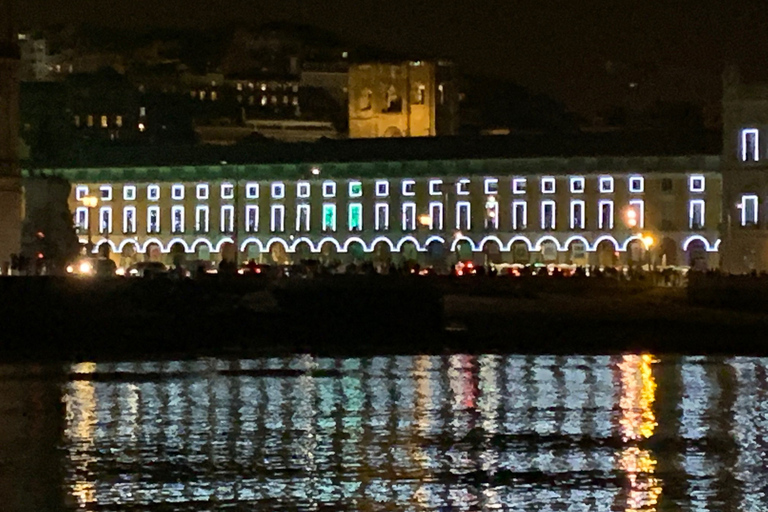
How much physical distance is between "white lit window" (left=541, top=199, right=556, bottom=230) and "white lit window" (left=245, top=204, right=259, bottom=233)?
1782 centimetres

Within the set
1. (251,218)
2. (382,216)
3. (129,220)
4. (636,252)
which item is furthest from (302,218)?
(636,252)

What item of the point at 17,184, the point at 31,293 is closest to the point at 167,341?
the point at 31,293

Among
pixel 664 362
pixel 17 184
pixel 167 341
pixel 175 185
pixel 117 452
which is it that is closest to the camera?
pixel 117 452

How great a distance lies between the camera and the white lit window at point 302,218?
11944 cm

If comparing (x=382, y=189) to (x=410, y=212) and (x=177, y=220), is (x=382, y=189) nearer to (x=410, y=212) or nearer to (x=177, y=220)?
(x=410, y=212)

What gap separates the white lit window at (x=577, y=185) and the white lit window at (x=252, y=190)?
19.7 m

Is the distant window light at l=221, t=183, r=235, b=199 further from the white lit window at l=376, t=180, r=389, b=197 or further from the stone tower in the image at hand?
the stone tower

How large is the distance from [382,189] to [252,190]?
818 centimetres

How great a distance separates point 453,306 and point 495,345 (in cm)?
1866

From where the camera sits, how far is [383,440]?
21.8 m

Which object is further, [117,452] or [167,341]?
[167,341]

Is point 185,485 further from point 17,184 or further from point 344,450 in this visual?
point 17,184

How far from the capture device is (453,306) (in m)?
60.4

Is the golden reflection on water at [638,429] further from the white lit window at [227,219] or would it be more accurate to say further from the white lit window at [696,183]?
the white lit window at [227,219]
